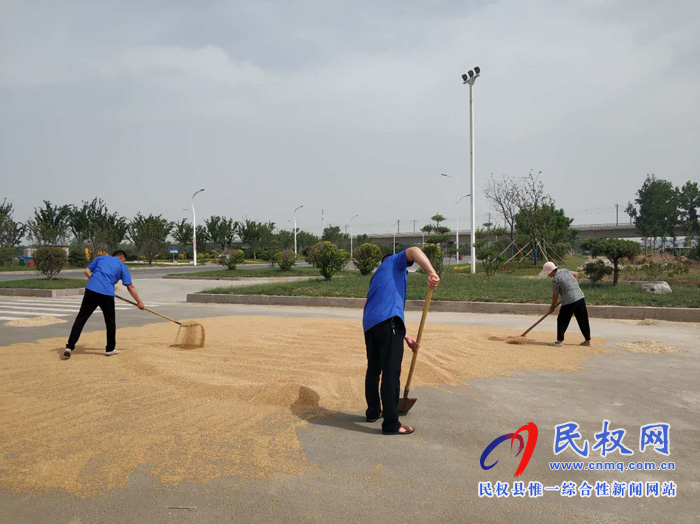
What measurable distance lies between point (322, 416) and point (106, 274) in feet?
13.8

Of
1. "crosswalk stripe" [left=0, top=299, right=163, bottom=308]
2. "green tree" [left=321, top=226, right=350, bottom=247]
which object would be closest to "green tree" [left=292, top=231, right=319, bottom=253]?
"green tree" [left=321, top=226, right=350, bottom=247]

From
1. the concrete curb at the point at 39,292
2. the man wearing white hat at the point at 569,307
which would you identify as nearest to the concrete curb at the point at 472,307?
the man wearing white hat at the point at 569,307

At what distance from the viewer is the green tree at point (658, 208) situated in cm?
7000

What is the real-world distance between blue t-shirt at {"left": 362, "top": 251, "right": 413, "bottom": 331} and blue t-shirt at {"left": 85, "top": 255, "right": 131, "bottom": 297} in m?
4.20

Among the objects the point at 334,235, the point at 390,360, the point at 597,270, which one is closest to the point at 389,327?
the point at 390,360

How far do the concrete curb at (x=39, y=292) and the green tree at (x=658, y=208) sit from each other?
232 feet

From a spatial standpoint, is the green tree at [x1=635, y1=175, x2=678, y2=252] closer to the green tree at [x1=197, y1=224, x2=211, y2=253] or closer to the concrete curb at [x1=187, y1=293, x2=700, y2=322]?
the green tree at [x1=197, y1=224, x2=211, y2=253]

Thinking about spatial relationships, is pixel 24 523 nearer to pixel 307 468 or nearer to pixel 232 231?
pixel 307 468

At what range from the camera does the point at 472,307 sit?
521 inches

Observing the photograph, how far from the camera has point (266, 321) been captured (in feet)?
35.5

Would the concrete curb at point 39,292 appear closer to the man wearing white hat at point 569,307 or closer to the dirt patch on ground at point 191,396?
the dirt patch on ground at point 191,396

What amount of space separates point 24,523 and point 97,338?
6.28 metres

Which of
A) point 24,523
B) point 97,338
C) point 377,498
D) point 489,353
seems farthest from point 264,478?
point 97,338

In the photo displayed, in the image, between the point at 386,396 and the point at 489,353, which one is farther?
the point at 489,353
